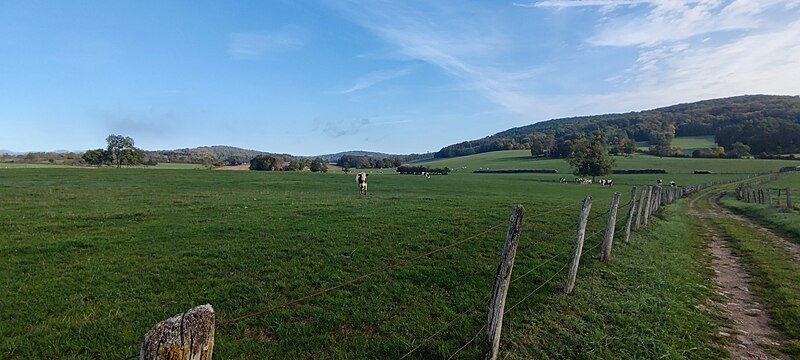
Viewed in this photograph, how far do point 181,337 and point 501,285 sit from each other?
397cm

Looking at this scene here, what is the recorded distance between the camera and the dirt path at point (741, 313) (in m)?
6.47

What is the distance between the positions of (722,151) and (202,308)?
148 metres

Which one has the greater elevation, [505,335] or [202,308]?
[202,308]

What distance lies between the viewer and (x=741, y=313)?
314 inches

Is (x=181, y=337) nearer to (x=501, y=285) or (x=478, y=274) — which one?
(x=501, y=285)

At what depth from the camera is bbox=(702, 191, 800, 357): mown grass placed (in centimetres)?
722

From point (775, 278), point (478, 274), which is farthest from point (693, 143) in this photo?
point (478, 274)

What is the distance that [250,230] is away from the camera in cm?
1381

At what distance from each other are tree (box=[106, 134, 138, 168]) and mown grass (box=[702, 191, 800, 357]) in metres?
102

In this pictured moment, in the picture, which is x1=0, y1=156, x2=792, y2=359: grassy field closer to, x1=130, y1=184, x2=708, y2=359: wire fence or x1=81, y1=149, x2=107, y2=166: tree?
x1=130, y1=184, x2=708, y2=359: wire fence

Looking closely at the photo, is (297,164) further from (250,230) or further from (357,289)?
(357,289)

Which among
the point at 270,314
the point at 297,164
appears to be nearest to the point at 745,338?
the point at 270,314

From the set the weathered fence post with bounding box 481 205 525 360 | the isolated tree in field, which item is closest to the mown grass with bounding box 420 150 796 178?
the isolated tree in field

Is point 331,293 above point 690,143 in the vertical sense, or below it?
below
